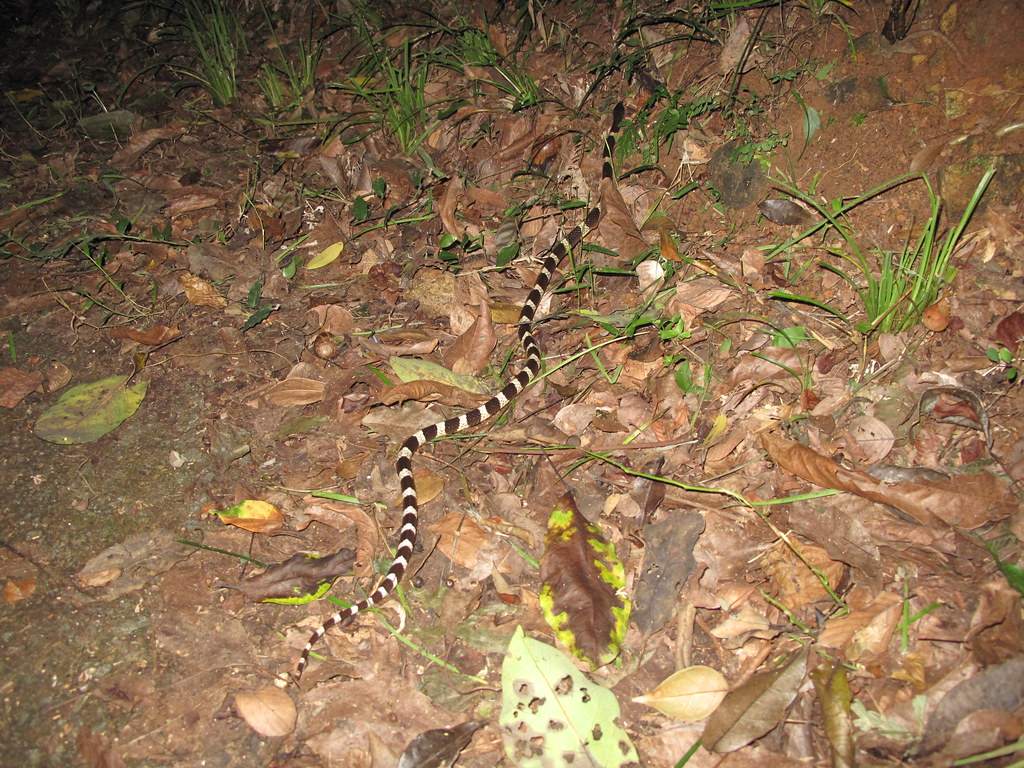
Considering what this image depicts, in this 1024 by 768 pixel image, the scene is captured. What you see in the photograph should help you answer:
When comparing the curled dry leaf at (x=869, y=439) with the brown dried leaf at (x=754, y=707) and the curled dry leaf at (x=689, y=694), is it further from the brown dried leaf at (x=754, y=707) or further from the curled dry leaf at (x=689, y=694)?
the curled dry leaf at (x=689, y=694)

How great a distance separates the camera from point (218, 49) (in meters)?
6.33

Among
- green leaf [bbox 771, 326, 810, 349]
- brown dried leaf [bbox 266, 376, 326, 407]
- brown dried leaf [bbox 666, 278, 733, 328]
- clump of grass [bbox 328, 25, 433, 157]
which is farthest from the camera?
clump of grass [bbox 328, 25, 433, 157]

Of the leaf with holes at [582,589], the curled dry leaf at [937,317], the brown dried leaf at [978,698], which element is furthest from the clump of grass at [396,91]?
the brown dried leaf at [978,698]

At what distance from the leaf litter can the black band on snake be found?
78 millimetres

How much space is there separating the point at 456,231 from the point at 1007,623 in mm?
3799

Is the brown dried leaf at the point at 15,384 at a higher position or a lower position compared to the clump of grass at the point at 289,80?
lower

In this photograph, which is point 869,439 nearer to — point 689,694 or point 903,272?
point 903,272

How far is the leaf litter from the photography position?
2518 millimetres

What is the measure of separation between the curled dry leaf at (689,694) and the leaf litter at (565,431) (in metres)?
0.02

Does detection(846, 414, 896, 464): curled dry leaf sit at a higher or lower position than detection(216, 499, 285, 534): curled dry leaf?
higher

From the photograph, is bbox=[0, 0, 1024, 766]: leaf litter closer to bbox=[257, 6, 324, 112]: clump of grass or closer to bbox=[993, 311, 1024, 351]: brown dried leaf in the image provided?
bbox=[993, 311, 1024, 351]: brown dried leaf

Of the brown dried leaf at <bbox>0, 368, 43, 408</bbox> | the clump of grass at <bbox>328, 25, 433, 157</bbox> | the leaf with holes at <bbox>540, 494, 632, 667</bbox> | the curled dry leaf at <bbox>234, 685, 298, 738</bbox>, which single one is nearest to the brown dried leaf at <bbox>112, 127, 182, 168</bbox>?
the clump of grass at <bbox>328, 25, 433, 157</bbox>

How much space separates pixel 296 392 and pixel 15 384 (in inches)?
74.8

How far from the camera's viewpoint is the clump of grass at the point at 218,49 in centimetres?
603
